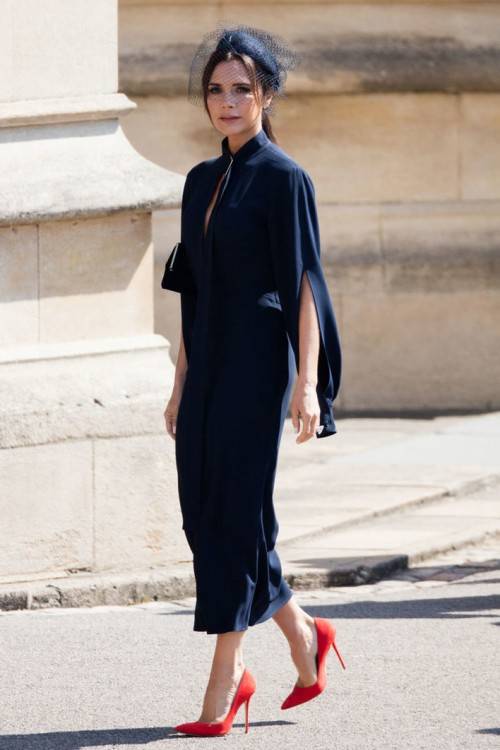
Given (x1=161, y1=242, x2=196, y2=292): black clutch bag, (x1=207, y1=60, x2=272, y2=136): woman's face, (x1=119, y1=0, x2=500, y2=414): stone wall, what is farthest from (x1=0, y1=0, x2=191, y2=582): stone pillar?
(x1=119, y1=0, x2=500, y2=414): stone wall

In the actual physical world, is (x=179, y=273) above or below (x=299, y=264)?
below

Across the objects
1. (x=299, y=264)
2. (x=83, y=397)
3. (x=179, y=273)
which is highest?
(x=299, y=264)

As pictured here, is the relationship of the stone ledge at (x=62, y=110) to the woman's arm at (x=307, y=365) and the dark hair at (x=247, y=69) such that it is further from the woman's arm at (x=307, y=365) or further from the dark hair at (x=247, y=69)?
the woman's arm at (x=307, y=365)

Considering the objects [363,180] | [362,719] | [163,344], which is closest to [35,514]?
[163,344]

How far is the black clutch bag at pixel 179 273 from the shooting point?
18.5ft

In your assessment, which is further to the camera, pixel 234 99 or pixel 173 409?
pixel 173 409

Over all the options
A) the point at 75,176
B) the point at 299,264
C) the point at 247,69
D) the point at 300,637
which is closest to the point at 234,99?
the point at 247,69

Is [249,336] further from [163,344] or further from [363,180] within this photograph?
[363,180]

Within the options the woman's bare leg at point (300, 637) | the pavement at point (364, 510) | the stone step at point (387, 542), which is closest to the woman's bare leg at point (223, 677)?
the woman's bare leg at point (300, 637)

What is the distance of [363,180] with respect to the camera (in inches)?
571

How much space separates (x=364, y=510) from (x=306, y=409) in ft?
14.6

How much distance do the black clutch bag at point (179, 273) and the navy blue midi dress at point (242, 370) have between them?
151mm

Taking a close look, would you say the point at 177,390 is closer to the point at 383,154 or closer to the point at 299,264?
the point at 299,264

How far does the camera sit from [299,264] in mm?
5398
